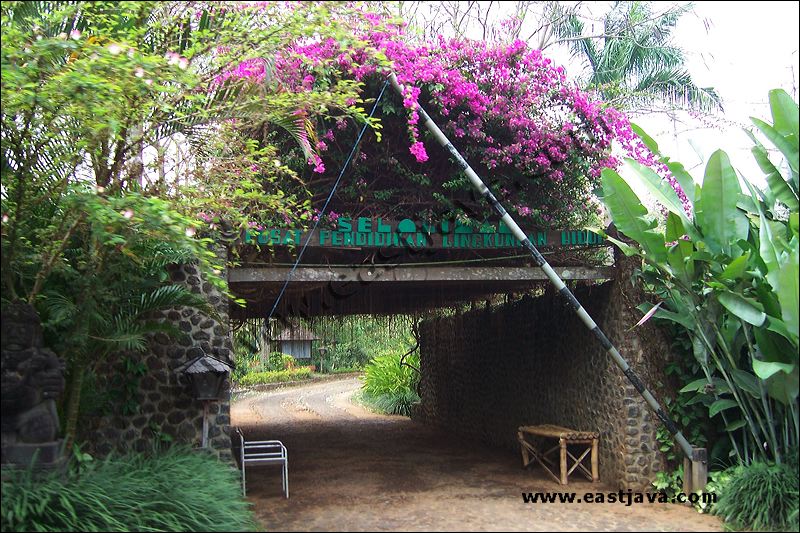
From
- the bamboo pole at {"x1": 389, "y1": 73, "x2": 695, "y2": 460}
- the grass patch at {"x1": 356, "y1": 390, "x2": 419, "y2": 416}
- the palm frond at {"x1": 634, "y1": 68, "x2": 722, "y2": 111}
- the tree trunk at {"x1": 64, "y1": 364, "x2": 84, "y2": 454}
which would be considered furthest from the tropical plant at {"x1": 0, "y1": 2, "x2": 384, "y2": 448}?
the palm frond at {"x1": 634, "y1": 68, "x2": 722, "y2": 111}

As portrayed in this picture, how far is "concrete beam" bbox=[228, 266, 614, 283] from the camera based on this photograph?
7.99 meters

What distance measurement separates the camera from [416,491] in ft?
26.3

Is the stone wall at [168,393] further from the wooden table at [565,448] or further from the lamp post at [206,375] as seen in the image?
the wooden table at [565,448]

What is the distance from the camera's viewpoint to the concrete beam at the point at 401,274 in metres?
7.99

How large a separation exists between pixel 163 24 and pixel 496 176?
3.88m

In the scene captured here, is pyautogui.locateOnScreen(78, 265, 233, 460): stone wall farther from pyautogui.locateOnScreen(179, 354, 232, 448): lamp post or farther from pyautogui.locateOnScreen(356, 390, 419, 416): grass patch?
pyautogui.locateOnScreen(356, 390, 419, 416): grass patch

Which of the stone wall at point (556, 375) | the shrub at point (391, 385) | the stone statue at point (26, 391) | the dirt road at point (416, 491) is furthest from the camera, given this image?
the shrub at point (391, 385)

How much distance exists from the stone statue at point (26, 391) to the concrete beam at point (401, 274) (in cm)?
242

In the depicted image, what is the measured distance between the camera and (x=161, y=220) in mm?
5797

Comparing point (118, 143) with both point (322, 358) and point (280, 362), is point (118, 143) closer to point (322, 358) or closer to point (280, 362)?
point (280, 362)

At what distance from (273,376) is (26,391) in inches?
817

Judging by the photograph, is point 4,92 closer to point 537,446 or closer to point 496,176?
point 496,176

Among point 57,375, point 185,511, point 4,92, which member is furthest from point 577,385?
point 4,92

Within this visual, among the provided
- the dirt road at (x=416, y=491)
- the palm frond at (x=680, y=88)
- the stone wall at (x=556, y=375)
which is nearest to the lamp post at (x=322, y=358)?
the stone wall at (x=556, y=375)
